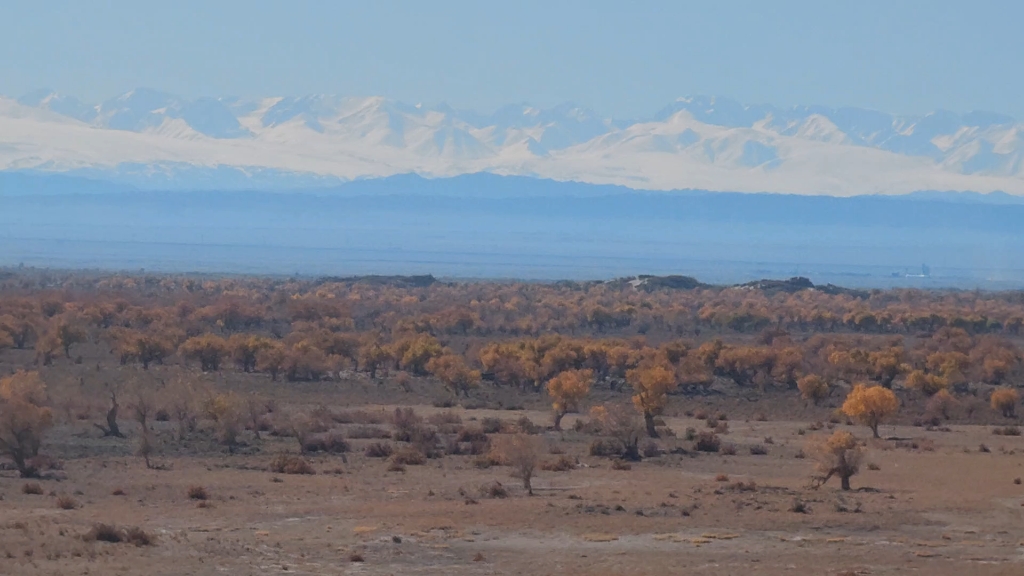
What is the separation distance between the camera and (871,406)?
152ft

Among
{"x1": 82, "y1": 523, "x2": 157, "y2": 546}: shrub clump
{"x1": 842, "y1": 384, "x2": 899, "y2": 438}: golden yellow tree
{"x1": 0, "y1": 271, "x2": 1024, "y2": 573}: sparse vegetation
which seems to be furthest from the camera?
{"x1": 842, "y1": 384, "x2": 899, "y2": 438}: golden yellow tree

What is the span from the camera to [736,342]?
273 feet

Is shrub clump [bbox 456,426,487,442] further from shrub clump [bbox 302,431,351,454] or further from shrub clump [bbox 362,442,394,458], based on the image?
shrub clump [bbox 302,431,351,454]

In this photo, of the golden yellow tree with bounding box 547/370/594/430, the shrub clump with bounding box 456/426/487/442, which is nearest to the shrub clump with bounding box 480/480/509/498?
the shrub clump with bounding box 456/426/487/442

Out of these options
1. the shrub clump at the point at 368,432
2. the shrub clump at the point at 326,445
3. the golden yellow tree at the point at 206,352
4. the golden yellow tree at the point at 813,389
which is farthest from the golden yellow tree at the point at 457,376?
the shrub clump at the point at 326,445

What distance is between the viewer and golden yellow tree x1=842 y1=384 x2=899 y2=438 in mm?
46469

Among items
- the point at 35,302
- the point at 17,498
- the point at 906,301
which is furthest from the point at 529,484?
the point at 906,301

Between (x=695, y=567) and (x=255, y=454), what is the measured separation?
18768 millimetres

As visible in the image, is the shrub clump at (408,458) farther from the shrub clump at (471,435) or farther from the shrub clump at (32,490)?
the shrub clump at (32,490)

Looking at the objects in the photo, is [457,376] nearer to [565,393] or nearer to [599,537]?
[565,393]

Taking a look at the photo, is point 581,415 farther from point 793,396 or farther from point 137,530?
point 137,530

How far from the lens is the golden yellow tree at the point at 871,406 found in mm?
46469

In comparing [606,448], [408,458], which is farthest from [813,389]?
[408,458]

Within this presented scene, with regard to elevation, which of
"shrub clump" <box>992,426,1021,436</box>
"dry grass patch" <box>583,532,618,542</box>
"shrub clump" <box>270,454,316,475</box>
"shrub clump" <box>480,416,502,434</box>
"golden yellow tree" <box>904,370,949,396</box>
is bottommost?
"shrub clump" <box>270,454,316,475</box>
